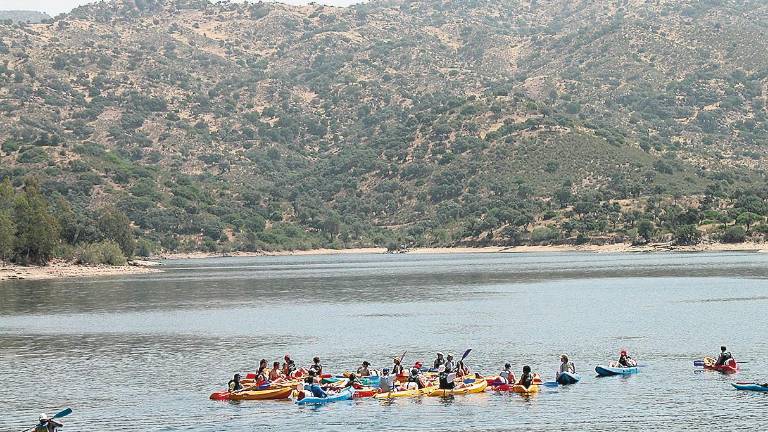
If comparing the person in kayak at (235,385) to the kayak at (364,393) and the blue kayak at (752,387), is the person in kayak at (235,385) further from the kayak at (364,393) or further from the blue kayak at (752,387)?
the blue kayak at (752,387)

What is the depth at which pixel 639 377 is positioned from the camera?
228ft

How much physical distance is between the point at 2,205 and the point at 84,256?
23569 mm

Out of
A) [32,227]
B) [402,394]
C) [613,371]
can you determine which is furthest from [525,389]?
[32,227]

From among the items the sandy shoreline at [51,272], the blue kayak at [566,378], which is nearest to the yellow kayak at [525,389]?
the blue kayak at [566,378]

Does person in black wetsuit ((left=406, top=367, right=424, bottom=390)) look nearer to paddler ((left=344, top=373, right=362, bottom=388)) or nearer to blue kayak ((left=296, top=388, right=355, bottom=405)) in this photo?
paddler ((left=344, top=373, right=362, bottom=388))

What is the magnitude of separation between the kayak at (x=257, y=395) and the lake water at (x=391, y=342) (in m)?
0.79

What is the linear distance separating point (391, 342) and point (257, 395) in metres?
27.9

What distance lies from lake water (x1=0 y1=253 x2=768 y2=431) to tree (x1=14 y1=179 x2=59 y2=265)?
6.97 meters

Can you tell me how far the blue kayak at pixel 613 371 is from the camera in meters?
70.2

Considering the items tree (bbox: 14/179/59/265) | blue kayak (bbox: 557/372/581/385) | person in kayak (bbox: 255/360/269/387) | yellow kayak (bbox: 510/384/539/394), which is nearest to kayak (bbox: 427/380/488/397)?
yellow kayak (bbox: 510/384/539/394)

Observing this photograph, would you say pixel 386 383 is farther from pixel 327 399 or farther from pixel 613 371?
pixel 613 371

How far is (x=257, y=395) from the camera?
6569 centimetres

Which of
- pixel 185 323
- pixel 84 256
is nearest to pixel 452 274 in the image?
pixel 84 256

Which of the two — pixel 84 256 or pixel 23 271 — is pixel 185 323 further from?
pixel 84 256
